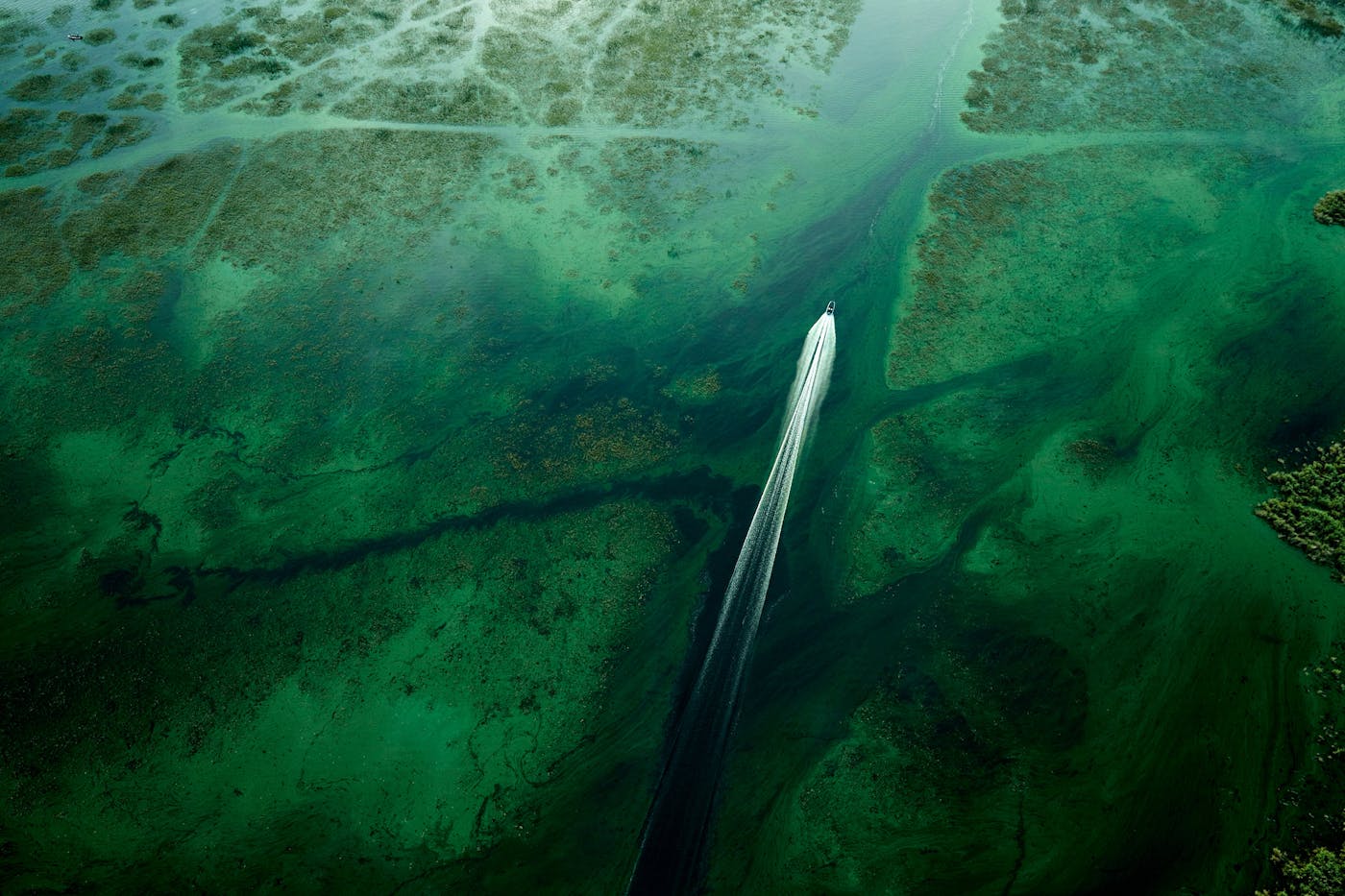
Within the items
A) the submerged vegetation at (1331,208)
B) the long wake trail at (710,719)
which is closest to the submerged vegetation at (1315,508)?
the submerged vegetation at (1331,208)

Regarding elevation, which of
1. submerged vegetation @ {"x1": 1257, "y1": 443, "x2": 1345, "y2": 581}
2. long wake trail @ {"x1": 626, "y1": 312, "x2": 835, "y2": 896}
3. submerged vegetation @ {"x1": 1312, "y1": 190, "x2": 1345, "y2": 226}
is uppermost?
submerged vegetation @ {"x1": 1312, "y1": 190, "x2": 1345, "y2": 226}

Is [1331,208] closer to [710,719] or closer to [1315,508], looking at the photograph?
[1315,508]


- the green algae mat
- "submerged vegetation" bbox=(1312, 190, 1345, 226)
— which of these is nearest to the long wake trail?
the green algae mat

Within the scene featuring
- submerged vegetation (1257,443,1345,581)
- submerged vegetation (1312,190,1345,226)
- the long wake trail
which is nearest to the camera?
the long wake trail

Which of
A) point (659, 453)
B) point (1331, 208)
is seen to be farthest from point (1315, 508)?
point (659, 453)

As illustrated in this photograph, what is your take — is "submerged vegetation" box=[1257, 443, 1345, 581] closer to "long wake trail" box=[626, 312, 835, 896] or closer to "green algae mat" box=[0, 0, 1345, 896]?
"green algae mat" box=[0, 0, 1345, 896]
